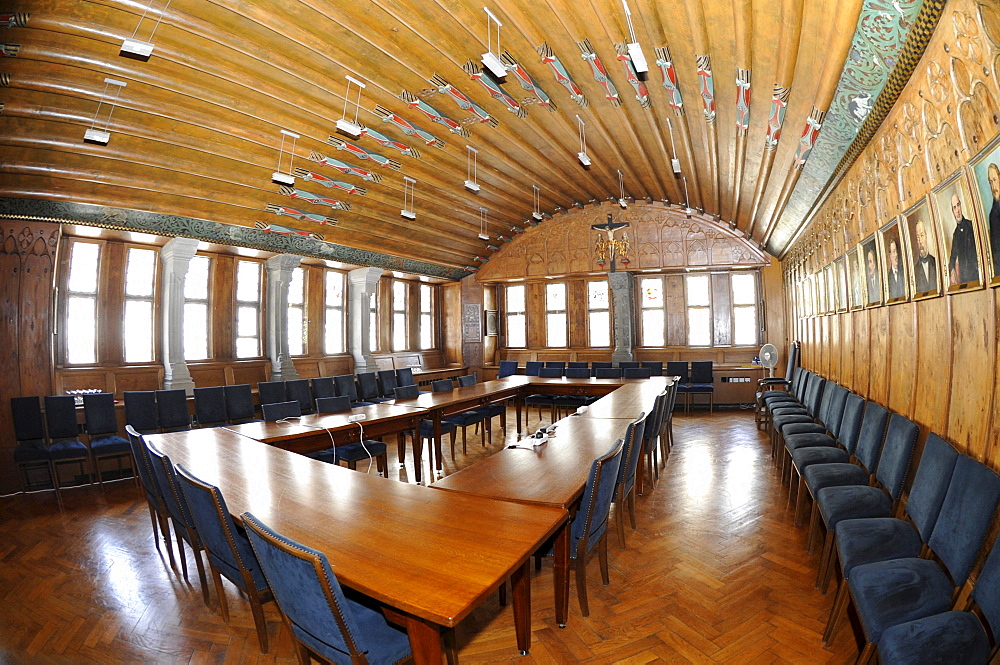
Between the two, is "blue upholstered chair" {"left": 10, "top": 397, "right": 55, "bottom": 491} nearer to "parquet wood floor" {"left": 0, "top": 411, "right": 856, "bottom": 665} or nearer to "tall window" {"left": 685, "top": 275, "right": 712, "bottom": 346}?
"parquet wood floor" {"left": 0, "top": 411, "right": 856, "bottom": 665}

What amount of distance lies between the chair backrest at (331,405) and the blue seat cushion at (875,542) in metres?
4.68

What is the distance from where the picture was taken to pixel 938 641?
1.58 meters

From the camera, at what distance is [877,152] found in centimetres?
372

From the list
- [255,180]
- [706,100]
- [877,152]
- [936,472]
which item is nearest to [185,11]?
[255,180]

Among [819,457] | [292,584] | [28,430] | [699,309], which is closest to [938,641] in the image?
[292,584]

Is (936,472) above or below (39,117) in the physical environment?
below

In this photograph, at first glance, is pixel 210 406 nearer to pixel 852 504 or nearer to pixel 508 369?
pixel 508 369

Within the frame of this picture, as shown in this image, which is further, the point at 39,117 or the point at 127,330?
the point at 127,330

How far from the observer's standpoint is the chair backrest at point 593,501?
2459 mm

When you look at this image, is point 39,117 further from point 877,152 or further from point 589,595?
point 877,152

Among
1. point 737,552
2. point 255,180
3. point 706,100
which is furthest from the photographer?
point 255,180

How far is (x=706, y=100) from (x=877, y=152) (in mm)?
1543

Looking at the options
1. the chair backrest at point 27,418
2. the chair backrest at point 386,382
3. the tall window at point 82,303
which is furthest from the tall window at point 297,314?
the chair backrest at point 27,418

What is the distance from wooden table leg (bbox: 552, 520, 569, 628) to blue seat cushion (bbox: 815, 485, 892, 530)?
1.52 metres
